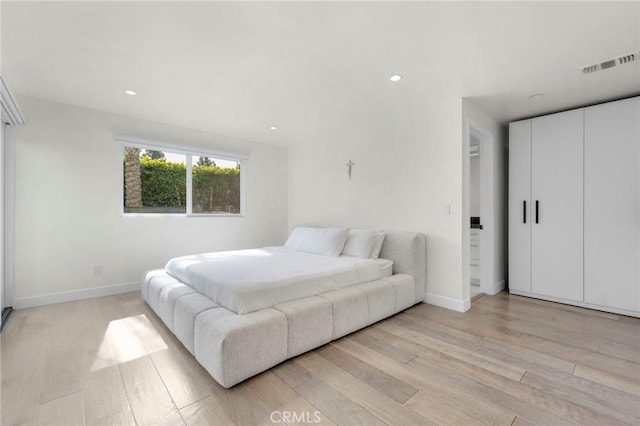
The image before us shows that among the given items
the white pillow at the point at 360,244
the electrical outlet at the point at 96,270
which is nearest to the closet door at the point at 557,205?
the white pillow at the point at 360,244

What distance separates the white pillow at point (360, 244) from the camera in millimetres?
3321

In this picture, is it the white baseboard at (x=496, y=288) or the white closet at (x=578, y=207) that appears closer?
the white closet at (x=578, y=207)

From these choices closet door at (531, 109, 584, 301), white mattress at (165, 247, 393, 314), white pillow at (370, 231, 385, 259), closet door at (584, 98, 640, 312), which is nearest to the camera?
white mattress at (165, 247, 393, 314)

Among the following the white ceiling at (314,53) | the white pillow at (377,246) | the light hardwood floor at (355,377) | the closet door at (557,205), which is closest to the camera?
the light hardwood floor at (355,377)

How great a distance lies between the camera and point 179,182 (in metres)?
4.12

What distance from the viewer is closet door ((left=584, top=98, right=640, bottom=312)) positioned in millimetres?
2834

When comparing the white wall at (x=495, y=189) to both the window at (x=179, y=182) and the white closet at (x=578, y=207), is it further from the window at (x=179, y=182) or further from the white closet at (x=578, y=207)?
the window at (x=179, y=182)

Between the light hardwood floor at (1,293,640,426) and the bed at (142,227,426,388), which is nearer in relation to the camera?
the light hardwood floor at (1,293,640,426)

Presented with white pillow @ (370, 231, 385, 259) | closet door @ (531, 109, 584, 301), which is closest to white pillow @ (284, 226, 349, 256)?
white pillow @ (370, 231, 385, 259)

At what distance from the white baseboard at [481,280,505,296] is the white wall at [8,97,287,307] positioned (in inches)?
164

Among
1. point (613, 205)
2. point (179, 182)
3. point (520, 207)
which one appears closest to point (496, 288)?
point (520, 207)

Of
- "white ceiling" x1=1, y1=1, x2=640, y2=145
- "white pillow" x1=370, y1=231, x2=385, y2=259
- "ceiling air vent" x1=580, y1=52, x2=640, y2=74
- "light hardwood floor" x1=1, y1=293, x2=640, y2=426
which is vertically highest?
"white ceiling" x1=1, y1=1, x2=640, y2=145

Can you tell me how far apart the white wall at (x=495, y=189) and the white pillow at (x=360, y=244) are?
1007 millimetres

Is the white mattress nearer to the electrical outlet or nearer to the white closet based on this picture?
the electrical outlet
